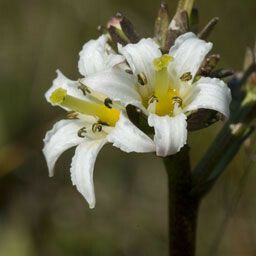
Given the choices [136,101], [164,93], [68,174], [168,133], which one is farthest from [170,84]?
[68,174]

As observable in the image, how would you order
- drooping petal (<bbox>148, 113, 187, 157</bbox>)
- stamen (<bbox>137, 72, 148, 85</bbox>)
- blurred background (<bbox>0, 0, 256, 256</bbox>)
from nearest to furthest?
drooping petal (<bbox>148, 113, 187, 157</bbox>)
stamen (<bbox>137, 72, 148, 85</bbox>)
blurred background (<bbox>0, 0, 256, 256</bbox>)

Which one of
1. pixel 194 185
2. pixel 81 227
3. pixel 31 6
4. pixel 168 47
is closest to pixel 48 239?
pixel 81 227

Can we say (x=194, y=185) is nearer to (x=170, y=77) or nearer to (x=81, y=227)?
(x=170, y=77)

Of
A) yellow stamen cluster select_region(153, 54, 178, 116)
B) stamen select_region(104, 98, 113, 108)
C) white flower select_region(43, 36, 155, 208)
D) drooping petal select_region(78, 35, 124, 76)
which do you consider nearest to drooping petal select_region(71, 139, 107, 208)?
white flower select_region(43, 36, 155, 208)

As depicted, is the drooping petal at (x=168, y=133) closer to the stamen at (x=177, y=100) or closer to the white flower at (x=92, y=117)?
the white flower at (x=92, y=117)

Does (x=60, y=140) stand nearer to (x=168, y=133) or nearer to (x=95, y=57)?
(x=95, y=57)

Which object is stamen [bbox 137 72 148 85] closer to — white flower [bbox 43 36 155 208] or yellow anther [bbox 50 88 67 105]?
white flower [bbox 43 36 155 208]
